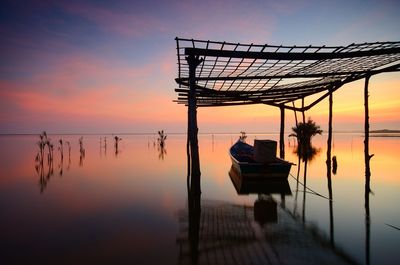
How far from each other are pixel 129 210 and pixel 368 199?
8241 millimetres

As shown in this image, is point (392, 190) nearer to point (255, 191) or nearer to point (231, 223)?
point (255, 191)

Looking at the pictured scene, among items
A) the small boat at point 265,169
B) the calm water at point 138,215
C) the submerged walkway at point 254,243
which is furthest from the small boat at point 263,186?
the submerged walkway at point 254,243

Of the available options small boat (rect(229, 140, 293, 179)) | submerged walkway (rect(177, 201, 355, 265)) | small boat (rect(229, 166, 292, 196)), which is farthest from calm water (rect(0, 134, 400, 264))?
small boat (rect(229, 140, 293, 179))

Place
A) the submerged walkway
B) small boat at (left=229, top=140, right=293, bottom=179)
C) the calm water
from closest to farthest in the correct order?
the submerged walkway → the calm water → small boat at (left=229, top=140, right=293, bottom=179)

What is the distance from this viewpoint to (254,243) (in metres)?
5.54

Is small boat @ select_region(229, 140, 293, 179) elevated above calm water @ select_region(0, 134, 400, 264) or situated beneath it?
elevated above

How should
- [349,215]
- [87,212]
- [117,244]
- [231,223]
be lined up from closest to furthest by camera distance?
[117,244] < [231,223] < [349,215] < [87,212]

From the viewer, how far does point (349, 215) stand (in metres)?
7.60

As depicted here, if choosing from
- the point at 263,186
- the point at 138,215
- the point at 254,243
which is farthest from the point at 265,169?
the point at 254,243

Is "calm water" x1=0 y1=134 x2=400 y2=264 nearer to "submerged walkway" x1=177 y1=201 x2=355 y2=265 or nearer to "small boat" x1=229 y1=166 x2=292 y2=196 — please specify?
"submerged walkway" x1=177 y1=201 x2=355 y2=265

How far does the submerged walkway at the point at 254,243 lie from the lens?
479 cm

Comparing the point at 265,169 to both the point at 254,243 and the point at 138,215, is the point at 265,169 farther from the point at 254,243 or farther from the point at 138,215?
the point at 254,243

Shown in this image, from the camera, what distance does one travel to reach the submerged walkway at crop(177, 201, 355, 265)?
4785 mm

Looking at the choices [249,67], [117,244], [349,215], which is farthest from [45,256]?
[349,215]
